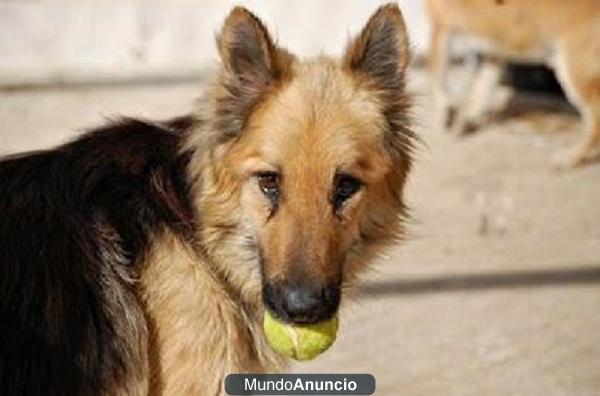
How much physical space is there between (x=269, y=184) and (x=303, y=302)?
0.42 m

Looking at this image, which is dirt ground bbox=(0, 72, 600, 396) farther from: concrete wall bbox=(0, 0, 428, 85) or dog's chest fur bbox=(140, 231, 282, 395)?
dog's chest fur bbox=(140, 231, 282, 395)

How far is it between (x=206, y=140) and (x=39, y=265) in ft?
2.26

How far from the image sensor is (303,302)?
3629mm

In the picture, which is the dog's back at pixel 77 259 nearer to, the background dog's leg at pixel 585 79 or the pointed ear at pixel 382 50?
the pointed ear at pixel 382 50

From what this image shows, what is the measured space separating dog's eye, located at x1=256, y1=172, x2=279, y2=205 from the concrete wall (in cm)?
559

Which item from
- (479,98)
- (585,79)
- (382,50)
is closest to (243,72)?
(382,50)

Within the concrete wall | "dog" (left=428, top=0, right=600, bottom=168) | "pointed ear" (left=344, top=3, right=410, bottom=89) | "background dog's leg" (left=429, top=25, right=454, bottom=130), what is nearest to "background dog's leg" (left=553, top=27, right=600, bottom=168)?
"dog" (left=428, top=0, right=600, bottom=168)

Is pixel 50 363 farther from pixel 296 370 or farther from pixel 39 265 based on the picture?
pixel 296 370

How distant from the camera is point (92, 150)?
3973mm

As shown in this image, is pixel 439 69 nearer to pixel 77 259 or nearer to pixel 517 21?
pixel 517 21

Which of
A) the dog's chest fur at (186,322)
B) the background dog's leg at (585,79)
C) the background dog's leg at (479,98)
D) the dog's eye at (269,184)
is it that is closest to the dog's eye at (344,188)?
the dog's eye at (269,184)

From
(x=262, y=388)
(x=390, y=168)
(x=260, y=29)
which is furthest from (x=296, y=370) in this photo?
(x=260, y=29)

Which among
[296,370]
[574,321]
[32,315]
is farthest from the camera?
[574,321]

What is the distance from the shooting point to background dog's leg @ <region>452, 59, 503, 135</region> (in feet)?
28.6
